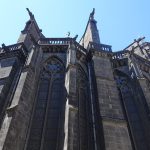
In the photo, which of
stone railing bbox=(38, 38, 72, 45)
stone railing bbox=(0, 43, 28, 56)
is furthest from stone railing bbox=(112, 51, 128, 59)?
stone railing bbox=(0, 43, 28, 56)

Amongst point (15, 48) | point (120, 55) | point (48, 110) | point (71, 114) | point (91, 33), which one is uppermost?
point (91, 33)

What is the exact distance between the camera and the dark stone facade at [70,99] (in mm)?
8891

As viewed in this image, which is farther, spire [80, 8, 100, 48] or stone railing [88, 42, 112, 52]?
spire [80, 8, 100, 48]

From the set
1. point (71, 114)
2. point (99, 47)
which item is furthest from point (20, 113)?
point (99, 47)

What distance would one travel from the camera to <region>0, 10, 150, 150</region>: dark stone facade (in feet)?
29.2

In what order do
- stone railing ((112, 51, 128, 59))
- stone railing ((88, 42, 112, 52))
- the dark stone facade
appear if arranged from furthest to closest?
1. stone railing ((112, 51, 128, 59))
2. stone railing ((88, 42, 112, 52))
3. the dark stone facade

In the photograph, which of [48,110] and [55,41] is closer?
[48,110]

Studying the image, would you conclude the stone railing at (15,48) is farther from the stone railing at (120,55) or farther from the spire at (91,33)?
the stone railing at (120,55)

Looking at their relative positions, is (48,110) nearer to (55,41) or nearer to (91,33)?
(55,41)

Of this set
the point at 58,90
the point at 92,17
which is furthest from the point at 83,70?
the point at 92,17

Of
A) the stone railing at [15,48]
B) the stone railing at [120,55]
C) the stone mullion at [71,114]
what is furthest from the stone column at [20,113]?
the stone railing at [120,55]

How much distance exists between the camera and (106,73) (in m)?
12.4

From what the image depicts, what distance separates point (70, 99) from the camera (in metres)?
9.76

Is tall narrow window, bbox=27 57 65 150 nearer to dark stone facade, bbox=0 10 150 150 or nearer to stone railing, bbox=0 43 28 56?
dark stone facade, bbox=0 10 150 150
